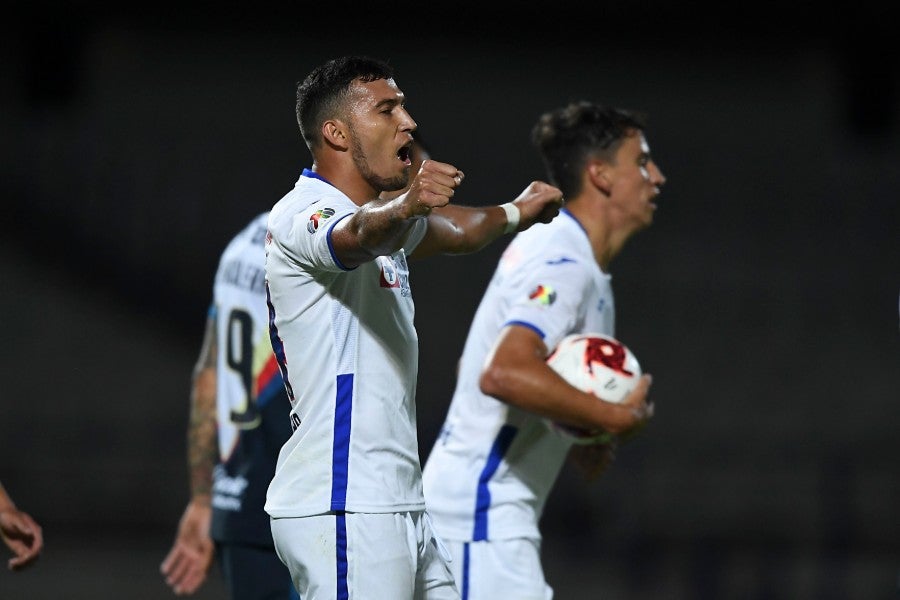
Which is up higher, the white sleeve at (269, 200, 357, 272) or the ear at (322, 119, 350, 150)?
the ear at (322, 119, 350, 150)

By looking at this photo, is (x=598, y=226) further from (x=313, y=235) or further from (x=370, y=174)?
(x=313, y=235)

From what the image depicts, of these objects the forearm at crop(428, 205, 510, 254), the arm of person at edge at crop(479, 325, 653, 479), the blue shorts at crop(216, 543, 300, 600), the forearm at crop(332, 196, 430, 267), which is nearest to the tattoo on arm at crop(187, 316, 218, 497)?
the blue shorts at crop(216, 543, 300, 600)

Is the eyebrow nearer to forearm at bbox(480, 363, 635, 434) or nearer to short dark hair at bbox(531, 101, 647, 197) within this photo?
forearm at bbox(480, 363, 635, 434)

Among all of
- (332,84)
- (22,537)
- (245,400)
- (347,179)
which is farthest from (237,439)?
(332,84)

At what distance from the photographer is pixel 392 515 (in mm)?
2900

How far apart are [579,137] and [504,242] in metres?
6.06

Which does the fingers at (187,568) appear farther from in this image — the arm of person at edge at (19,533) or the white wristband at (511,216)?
the white wristband at (511,216)

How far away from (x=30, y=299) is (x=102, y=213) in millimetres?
997

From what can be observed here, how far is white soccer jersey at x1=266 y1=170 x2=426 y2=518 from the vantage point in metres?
2.88

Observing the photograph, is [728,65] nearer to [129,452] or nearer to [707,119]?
[707,119]

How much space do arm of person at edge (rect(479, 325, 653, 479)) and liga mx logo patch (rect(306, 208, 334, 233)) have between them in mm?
1048

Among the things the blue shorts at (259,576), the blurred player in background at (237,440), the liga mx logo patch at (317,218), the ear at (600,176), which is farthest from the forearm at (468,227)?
the blue shorts at (259,576)

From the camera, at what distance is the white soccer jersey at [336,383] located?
9.46ft

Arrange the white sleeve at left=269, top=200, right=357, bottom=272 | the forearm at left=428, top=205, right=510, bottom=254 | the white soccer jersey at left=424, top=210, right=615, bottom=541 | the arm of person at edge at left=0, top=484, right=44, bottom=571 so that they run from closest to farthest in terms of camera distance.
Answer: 1. the white sleeve at left=269, top=200, right=357, bottom=272
2. the forearm at left=428, top=205, right=510, bottom=254
3. the arm of person at edge at left=0, top=484, right=44, bottom=571
4. the white soccer jersey at left=424, top=210, right=615, bottom=541
